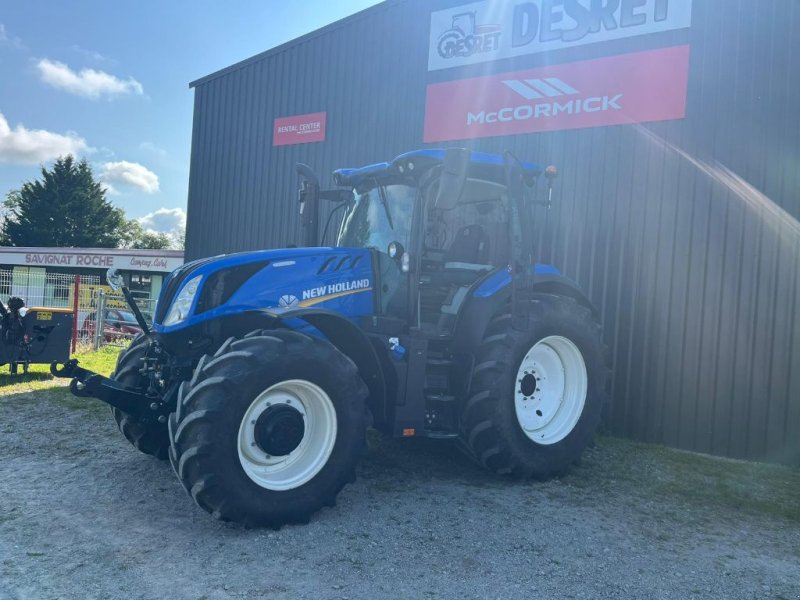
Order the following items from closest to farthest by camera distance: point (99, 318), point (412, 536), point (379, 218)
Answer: point (412, 536), point (379, 218), point (99, 318)

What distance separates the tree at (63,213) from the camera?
46500mm

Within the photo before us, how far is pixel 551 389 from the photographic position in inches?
227

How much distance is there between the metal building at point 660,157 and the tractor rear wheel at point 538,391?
5.06 feet

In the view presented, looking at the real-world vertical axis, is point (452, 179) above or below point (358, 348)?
above

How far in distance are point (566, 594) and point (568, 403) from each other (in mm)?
2582

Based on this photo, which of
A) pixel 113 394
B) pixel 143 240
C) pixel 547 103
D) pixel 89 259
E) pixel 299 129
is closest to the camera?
pixel 113 394

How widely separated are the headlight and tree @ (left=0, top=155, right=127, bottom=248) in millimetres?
47870

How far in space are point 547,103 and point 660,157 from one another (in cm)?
154

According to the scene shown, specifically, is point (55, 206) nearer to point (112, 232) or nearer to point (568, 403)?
point (112, 232)

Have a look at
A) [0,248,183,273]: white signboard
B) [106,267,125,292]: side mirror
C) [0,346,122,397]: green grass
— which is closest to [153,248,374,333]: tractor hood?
[106,267,125,292]: side mirror

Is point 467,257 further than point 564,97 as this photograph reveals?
No

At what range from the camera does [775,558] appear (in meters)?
3.97

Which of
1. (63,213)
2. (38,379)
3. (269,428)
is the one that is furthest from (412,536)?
(63,213)

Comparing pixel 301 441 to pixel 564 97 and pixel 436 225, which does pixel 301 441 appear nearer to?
pixel 436 225
